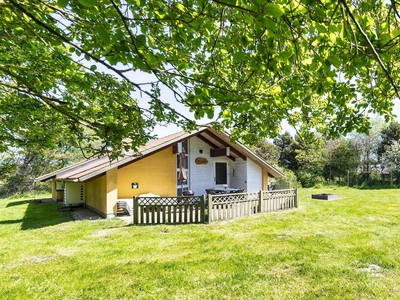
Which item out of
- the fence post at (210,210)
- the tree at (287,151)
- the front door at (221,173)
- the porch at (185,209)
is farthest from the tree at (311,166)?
the fence post at (210,210)

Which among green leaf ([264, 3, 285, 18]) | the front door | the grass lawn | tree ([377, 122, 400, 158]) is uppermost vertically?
tree ([377, 122, 400, 158])

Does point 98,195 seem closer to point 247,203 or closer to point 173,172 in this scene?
point 173,172

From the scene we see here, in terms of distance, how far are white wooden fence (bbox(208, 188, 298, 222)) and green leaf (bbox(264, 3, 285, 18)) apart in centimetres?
755

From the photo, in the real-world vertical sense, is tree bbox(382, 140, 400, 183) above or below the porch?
above

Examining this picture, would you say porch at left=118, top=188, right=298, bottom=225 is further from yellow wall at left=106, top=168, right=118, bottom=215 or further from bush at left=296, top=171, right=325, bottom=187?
bush at left=296, top=171, right=325, bottom=187

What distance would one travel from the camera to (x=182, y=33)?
2252 mm

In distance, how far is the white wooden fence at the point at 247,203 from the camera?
8961mm

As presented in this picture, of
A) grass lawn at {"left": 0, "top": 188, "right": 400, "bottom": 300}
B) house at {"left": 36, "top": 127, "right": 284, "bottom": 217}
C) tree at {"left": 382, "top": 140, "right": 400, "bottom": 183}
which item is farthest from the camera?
tree at {"left": 382, "top": 140, "right": 400, "bottom": 183}

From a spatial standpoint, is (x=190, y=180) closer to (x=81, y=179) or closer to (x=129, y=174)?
(x=129, y=174)

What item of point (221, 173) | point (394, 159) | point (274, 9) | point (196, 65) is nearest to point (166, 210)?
point (221, 173)

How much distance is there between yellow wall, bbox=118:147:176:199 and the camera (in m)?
11.0

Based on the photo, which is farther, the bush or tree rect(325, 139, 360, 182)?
tree rect(325, 139, 360, 182)

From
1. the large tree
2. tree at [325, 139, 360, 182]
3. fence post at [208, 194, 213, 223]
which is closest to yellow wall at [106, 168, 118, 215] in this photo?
fence post at [208, 194, 213, 223]

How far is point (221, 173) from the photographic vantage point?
14312 mm
